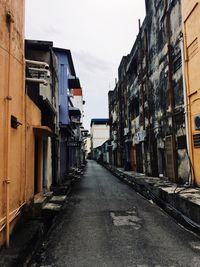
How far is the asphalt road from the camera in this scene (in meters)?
5.44

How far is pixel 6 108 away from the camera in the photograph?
5453 millimetres

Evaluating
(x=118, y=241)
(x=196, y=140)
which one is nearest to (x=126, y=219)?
(x=118, y=241)

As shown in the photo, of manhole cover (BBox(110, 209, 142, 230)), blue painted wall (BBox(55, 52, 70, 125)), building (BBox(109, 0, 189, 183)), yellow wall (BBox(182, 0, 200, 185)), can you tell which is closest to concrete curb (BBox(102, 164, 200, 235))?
manhole cover (BBox(110, 209, 142, 230))

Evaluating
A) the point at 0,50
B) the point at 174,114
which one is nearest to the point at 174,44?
the point at 174,114

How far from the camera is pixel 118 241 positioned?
21.7 feet

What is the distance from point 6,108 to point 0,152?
89 centimetres

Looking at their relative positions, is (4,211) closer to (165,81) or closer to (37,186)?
(37,186)

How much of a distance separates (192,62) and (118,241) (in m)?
8.14

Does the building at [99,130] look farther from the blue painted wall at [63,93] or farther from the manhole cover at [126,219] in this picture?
the manhole cover at [126,219]

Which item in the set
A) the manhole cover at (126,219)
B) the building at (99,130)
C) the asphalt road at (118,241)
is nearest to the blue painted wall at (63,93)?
the asphalt road at (118,241)

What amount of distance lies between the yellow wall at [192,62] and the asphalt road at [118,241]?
3.01 m

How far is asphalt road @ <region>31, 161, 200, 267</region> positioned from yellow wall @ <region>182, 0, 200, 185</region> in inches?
118

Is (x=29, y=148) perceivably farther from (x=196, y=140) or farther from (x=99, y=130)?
(x=99, y=130)

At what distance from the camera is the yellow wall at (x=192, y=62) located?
10.9m
